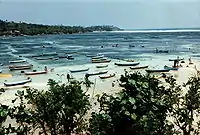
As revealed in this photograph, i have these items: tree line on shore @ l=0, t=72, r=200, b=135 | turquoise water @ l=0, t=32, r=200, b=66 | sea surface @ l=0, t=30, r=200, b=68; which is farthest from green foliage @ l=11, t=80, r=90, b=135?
turquoise water @ l=0, t=32, r=200, b=66

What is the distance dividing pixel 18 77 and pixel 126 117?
4567cm

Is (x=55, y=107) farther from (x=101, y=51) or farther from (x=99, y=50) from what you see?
(x=99, y=50)

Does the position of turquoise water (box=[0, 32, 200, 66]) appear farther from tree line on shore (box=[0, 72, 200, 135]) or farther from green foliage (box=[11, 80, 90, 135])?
tree line on shore (box=[0, 72, 200, 135])

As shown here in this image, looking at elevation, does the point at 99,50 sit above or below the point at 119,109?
below

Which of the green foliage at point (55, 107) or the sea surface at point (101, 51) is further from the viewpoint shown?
the sea surface at point (101, 51)

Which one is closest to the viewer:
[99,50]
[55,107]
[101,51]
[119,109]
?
[119,109]

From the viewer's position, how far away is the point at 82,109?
→ 15.4 m

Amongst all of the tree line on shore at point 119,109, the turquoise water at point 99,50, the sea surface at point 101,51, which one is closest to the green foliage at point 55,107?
the tree line on shore at point 119,109

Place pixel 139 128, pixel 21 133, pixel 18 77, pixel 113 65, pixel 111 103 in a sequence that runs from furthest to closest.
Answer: pixel 113 65 → pixel 18 77 → pixel 21 133 → pixel 111 103 → pixel 139 128

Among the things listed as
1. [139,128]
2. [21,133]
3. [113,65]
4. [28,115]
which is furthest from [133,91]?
[113,65]

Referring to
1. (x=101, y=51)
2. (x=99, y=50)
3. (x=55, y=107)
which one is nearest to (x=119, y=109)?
(x=55, y=107)

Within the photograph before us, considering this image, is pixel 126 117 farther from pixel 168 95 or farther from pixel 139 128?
pixel 168 95

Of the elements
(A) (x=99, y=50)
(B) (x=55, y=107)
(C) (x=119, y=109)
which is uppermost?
(C) (x=119, y=109)

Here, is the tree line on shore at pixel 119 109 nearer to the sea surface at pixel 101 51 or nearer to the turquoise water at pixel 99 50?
the sea surface at pixel 101 51
